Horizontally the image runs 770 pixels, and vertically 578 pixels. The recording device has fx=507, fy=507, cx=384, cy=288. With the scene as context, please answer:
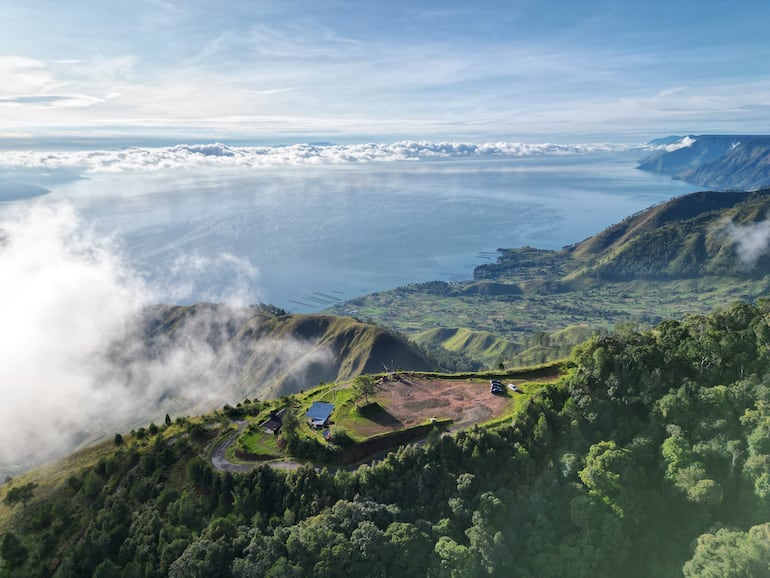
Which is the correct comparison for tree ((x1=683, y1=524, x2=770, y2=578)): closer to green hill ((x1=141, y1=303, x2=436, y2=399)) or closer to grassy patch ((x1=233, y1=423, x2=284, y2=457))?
grassy patch ((x1=233, y1=423, x2=284, y2=457))

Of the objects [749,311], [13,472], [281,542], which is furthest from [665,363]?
[13,472]

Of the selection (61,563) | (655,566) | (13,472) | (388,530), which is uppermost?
(388,530)

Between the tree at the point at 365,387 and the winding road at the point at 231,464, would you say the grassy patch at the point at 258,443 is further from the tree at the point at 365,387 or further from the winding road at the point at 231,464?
the tree at the point at 365,387

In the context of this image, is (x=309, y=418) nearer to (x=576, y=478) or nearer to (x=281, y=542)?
(x=281, y=542)

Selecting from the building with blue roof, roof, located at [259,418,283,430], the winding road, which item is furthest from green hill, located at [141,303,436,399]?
the winding road

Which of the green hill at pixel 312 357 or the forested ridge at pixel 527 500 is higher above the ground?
the forested ridge at pixel 527 500

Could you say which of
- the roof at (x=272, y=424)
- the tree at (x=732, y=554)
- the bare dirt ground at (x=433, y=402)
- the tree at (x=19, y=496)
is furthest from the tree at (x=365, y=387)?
the tree at (x=19, y=496)
